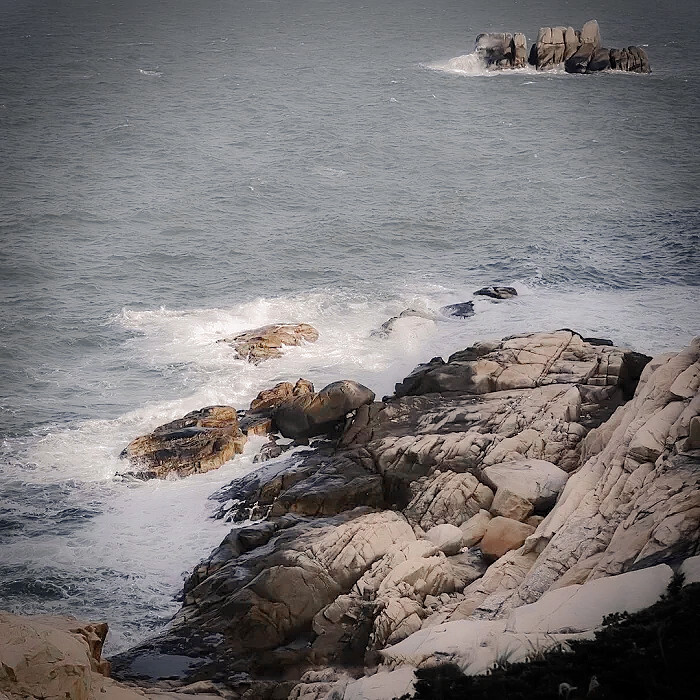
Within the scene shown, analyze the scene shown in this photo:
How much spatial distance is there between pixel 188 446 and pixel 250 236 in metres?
26.1

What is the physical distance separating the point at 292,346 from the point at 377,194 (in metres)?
24.6

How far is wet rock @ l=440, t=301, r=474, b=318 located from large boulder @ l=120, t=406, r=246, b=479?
14219 millimetres

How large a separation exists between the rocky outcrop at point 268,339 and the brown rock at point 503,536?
18.7 meters

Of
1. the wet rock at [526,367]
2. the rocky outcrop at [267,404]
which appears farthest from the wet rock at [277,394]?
the wet rock at [526,367]

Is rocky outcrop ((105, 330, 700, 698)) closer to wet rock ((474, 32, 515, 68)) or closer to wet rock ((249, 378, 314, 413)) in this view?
wet rock ((249, 378, 314, 413))

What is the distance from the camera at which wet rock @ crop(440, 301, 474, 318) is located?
45.6m

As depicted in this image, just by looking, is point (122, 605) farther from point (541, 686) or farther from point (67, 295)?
point (67, 295)

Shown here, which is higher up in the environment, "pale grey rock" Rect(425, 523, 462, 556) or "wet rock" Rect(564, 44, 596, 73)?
"wet rock" Rect(564, 44, 596, 73)

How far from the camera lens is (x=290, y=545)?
1052 inches

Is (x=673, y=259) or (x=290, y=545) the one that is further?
(x=673, y=259)

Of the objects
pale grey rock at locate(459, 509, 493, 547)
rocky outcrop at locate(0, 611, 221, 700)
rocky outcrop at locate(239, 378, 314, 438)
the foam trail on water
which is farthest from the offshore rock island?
rocky outcrop at locate(0, 611, 221, 700)

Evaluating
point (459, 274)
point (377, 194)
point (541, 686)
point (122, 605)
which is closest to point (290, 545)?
point (122, 605)

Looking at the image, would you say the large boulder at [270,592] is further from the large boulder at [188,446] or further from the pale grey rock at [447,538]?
the large boulder at [188,446]

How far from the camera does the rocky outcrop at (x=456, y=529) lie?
2044cm
